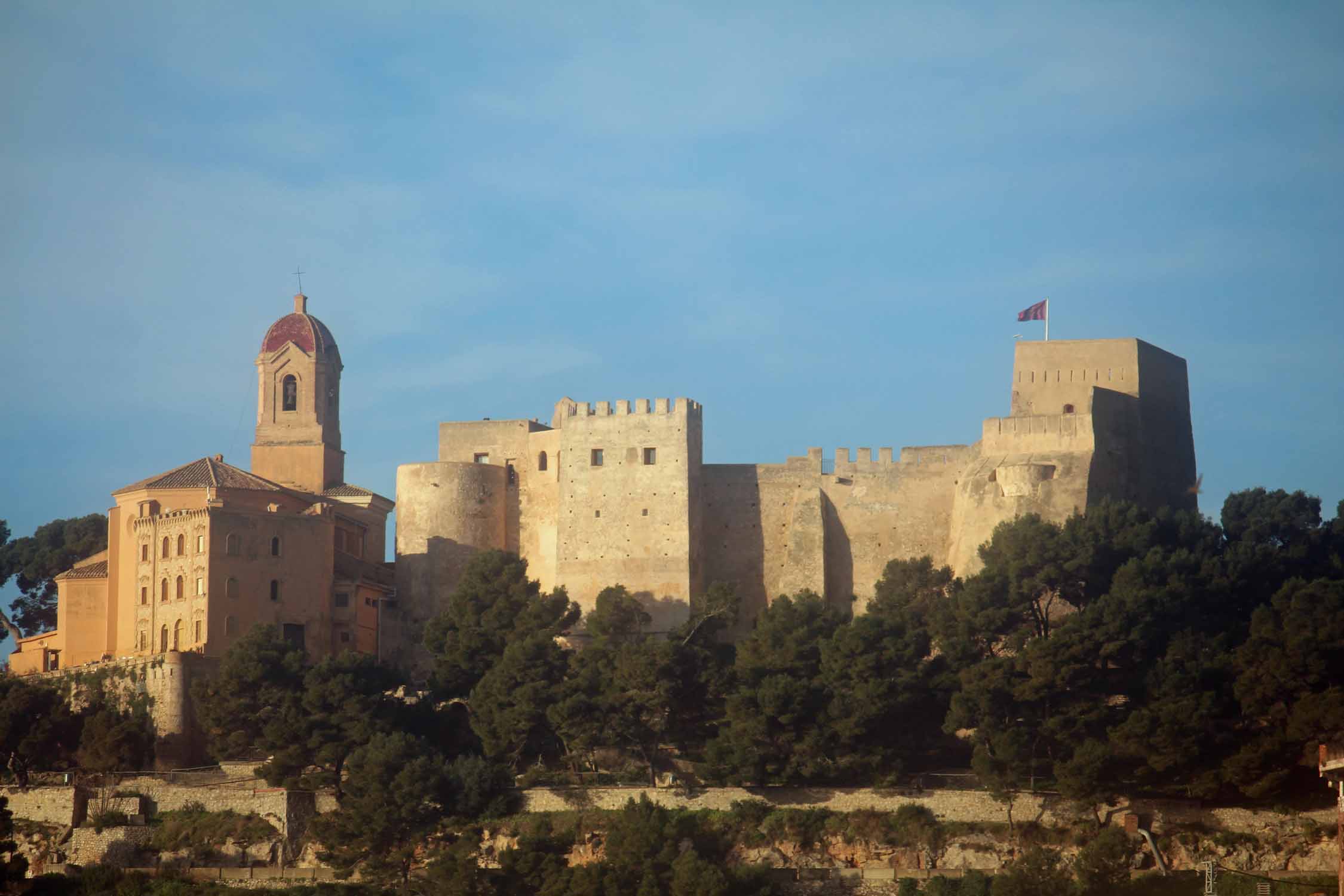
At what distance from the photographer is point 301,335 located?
69.3 metres

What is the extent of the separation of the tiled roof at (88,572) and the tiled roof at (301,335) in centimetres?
1105

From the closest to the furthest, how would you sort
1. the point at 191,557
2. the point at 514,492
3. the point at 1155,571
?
the point at 1155,571 → the point at 191,557 → the point at 514,492

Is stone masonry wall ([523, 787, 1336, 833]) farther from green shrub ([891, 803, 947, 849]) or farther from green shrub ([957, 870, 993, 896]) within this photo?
green shrub ([957, 870, 993, 896])

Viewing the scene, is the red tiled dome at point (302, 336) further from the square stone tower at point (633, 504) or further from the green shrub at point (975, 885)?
the green shrub at point (975, 885)

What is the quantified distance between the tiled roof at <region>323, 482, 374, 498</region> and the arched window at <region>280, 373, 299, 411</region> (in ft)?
10.1

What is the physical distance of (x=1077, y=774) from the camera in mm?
48000

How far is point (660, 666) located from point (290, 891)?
9856mm

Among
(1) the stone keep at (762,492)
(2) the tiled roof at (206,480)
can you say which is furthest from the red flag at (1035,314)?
(2) the tiled roof at (206,480)

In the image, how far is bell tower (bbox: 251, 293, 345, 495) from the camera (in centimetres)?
6756

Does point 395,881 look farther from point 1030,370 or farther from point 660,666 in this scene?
point 1030,370

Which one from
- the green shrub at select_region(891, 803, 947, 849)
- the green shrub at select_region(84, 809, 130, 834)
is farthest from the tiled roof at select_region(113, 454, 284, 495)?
the green shrub at select_region(891, 803, 947, 849)

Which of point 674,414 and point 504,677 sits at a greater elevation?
point 674,414

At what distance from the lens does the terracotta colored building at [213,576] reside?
5669cm

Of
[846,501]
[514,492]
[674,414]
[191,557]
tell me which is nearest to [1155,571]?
[846,501]
